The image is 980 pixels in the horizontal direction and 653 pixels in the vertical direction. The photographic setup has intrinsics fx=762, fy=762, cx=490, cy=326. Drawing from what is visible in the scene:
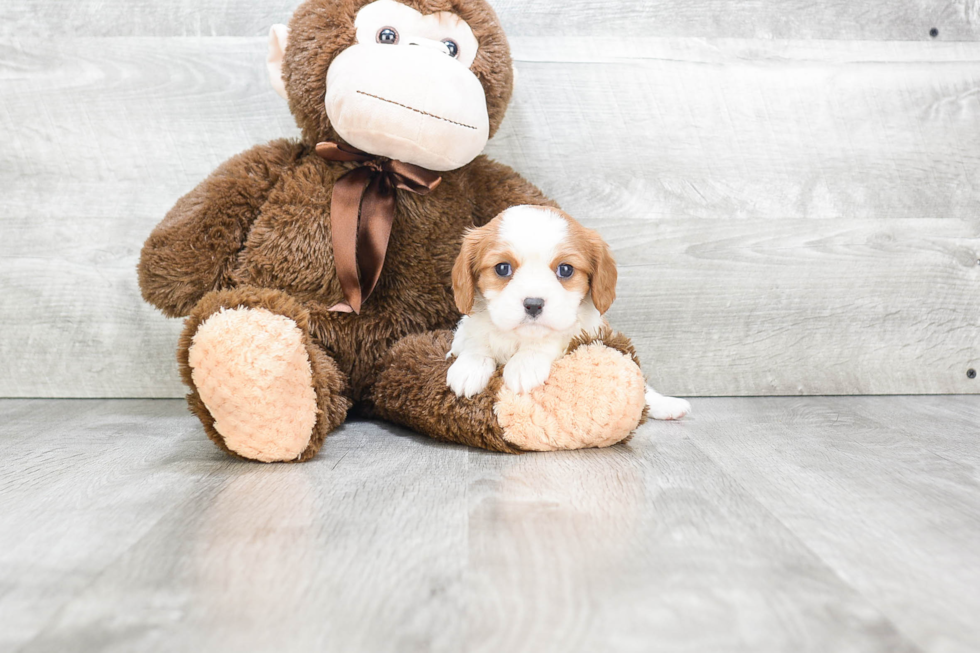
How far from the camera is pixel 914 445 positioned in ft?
3.29

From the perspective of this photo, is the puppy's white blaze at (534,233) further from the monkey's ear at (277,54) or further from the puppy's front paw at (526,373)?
the monkey's ear at (277,54)

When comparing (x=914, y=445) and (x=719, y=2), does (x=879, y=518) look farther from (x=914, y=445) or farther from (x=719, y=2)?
(x=719, y=2)

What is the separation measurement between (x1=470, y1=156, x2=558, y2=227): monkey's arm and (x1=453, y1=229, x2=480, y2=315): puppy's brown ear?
0.24 meters

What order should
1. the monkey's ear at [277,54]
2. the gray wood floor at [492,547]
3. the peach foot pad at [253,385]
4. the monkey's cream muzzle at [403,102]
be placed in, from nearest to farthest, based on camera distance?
the gray wood floor at [492,547] → the peach foot pad at [253,385] → the monkey's cream muzzle at [403,102] → the monkey's ear at [277,54]

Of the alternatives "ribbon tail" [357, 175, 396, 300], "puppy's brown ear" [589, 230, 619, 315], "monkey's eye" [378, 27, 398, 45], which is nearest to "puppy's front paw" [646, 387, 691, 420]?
"puppy's brown ear" [589, 230, 619, 315]

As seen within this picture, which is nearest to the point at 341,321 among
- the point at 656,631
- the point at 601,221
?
the point at 601,221

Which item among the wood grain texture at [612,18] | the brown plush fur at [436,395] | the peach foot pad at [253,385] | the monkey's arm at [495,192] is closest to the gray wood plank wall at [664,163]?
the wood grain texture at [612,18]

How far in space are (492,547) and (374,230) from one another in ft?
1.90

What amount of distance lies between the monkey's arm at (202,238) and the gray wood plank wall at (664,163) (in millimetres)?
253

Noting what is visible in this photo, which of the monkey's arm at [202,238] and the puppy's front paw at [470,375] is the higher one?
the monkey's arm at [202,238]

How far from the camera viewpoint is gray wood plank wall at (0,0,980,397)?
4.34 feet

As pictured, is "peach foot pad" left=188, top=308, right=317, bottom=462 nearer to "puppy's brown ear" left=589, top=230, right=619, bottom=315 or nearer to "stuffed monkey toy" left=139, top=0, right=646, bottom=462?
"stuffed monkey toy" left=139, top=0, right=646, bottom=462

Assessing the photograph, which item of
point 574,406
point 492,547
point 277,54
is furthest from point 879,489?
point 277,54

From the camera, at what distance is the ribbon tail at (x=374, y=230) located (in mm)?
1082
